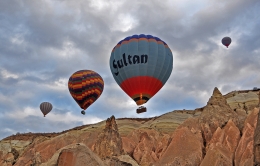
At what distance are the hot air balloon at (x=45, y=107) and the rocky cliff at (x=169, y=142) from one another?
11.6 ft

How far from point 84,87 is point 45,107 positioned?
1186 cm

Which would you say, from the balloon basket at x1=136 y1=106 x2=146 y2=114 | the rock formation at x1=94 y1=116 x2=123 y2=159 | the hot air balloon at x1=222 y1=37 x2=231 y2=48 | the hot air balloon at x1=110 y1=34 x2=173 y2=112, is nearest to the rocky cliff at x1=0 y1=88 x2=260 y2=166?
the rock formation at x1=94 y1=116 x2=123 y2=159

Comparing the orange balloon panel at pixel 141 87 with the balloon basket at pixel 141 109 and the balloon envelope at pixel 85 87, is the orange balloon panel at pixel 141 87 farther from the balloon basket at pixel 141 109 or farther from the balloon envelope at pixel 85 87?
the balloon envelope at pixel 85 87

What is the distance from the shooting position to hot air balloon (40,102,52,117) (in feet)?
158

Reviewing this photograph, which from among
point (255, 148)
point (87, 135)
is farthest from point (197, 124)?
point (255, 148)

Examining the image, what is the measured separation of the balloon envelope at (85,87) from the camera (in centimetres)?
3929

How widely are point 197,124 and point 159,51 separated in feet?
22.7

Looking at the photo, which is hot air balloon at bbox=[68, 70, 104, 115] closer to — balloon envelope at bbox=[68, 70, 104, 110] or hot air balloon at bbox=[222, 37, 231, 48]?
balloon envelope at bbox=[68, 70, 104, 110]

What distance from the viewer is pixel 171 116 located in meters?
41.8

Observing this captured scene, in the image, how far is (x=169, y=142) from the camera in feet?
86.0

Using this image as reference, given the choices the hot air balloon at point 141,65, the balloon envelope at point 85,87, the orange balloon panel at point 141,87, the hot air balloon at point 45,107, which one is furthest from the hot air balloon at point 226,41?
the hot air balloon at point 45,107

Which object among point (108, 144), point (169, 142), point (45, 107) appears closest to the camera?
point (108, 144)

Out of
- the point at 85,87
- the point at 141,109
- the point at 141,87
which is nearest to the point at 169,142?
the point at 141,109

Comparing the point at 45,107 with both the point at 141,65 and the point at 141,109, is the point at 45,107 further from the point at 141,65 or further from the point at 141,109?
the point at 141,109
